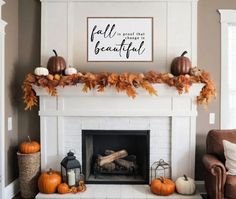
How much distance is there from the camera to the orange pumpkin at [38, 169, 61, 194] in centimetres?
329

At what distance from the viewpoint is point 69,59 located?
3662 mm

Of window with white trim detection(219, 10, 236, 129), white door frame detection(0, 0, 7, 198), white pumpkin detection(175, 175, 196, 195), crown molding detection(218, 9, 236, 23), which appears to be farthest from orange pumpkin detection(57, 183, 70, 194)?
crown molding detection(218, 9, 236, 23)

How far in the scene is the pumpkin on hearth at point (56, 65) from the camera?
3.45 meters

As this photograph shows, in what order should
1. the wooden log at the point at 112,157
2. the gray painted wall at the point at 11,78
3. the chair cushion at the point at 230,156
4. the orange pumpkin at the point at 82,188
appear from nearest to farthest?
the chair cushion at the point at 230,156 → the orange pumpkin at the point at 82,188 → the gray painted wall at the point at 11,78 → the wooden log at the point at 112,157

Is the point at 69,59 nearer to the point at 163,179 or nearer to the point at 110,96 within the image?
the point at 110,96

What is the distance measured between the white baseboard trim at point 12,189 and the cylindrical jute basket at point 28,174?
0.46 ft

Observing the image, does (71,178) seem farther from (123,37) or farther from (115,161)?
(123,37)

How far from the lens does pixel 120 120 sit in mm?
3572

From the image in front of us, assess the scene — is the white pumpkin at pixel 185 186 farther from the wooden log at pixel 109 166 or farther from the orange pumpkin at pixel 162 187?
the wooden log at pixel 109 166

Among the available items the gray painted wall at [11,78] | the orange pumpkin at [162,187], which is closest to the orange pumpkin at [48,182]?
the gray painted wall at [11,78]

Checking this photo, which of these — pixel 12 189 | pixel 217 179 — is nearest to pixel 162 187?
pixel 217 179

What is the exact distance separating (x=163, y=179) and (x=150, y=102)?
0.97 m

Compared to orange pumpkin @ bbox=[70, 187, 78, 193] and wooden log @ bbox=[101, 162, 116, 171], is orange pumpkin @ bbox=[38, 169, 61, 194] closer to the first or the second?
orange pumpkin @ bbox=[70, 187, 78, 193]

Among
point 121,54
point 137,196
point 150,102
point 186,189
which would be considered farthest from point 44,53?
point 186,189
